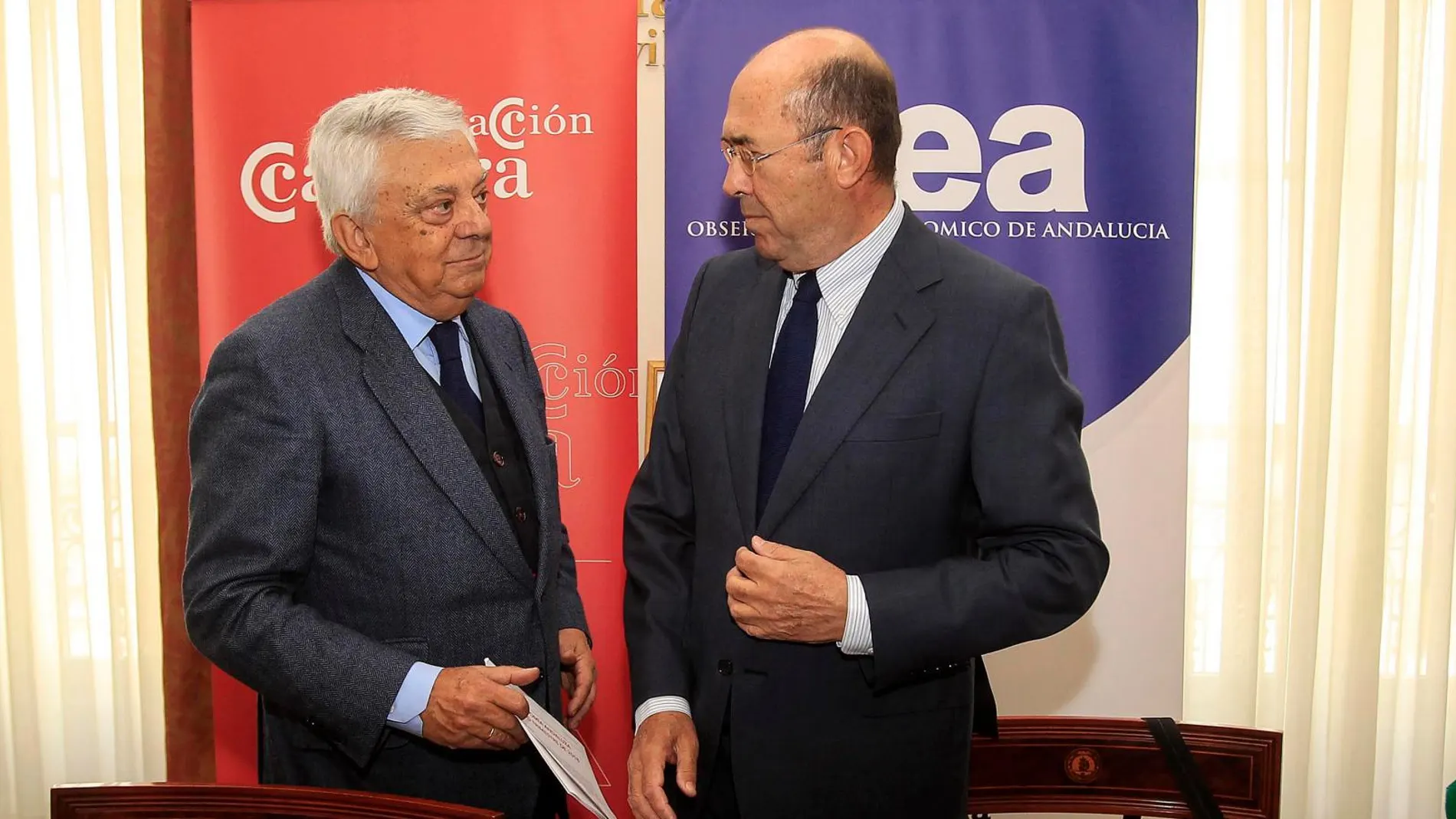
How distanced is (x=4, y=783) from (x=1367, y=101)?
16.8 ft

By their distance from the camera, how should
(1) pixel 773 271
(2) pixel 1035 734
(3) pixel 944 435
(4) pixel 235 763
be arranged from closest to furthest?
1. (3) pixel 944 435
2. (2) pixel 1035 734
3. (1) pixel 773 271
4. (4) pixel 235 763

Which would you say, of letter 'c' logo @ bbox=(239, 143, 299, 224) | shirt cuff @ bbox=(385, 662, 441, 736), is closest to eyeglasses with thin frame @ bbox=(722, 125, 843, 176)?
shirt cuff @ bbox=(385, 662, 441, 736)

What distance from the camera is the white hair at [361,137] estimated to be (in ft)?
6.41

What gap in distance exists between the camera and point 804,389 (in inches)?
72.2

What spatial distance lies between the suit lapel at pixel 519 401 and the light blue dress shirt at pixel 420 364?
0.04 meters

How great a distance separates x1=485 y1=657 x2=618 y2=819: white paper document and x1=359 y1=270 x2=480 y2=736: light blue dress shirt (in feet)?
0.40

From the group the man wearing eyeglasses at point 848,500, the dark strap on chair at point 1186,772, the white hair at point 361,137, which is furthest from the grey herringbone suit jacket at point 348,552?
the dark strap on chair at point 1186,772

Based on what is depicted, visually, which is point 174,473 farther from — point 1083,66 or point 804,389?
point 1083,66

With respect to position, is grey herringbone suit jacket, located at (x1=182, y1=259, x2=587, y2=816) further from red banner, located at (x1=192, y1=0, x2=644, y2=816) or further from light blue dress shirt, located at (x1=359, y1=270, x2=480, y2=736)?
red banner, located at (x1=192, y1=0, x2=644, y2=816)

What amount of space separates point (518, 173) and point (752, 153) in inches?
63.6

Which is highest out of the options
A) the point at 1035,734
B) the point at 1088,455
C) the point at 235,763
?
the point at 1088,455

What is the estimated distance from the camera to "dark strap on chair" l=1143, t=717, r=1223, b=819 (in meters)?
1.75

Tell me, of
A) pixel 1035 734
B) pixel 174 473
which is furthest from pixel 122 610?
pixel 1035 734

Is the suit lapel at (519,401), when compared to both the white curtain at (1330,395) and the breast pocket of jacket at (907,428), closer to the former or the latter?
the breast pocket of jacket at (907,428)
